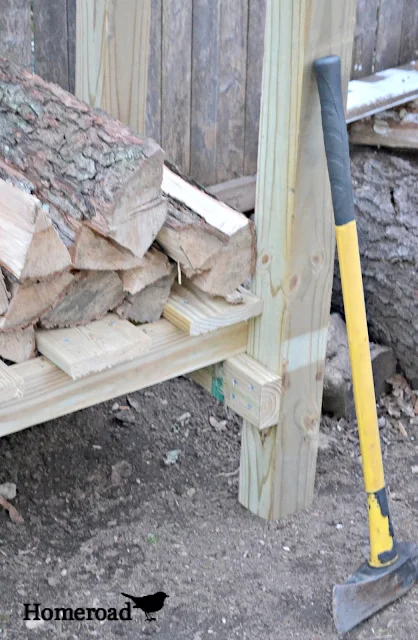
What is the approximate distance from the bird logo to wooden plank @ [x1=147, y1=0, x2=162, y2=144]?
6.12 ft

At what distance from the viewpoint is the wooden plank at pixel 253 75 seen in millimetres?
3721

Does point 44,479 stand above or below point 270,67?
below

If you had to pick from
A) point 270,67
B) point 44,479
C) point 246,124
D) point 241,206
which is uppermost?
point 270,67

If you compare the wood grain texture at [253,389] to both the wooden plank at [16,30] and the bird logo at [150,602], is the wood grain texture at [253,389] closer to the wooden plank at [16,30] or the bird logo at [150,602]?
the bird logo at [150,602]

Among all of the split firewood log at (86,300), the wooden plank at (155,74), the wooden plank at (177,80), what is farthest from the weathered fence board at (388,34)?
the split firewood log at (86,300)

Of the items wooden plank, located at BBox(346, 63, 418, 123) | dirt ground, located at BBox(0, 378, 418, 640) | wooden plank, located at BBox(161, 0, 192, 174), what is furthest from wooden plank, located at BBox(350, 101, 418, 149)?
dirt ground, located at BBox(0, 378, 418, 640)

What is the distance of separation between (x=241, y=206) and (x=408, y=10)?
1.26m

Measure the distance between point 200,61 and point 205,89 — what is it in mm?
119

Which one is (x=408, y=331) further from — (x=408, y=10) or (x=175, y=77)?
(x=408, y=10)

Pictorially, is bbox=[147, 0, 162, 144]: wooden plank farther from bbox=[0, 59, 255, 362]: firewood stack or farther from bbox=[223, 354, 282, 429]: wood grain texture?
bbox=[223, 354, 282, 429]: wood grain texture

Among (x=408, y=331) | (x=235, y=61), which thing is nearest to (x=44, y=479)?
(x=408, y=331)

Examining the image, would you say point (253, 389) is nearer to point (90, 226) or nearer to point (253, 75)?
point (90, 226)

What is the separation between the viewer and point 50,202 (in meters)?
2.08

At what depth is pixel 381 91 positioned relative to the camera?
383 cm
